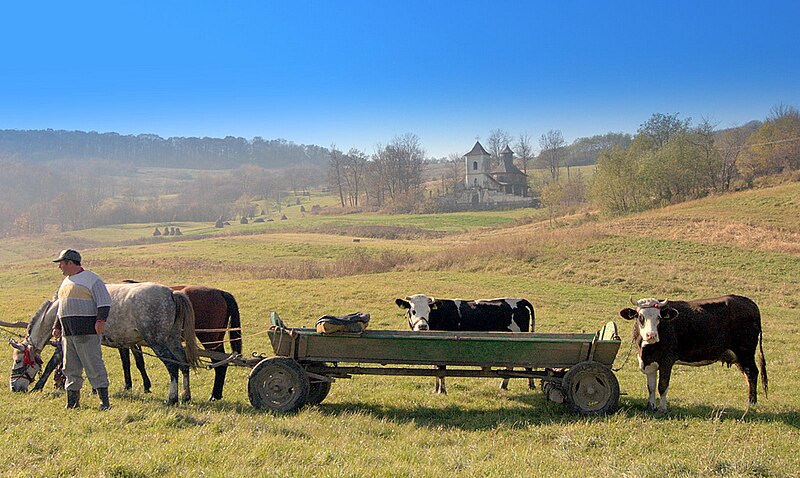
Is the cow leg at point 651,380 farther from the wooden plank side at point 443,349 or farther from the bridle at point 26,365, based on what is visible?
the bridle at point 26,365

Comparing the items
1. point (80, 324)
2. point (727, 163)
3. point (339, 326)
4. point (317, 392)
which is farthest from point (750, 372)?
point (727, 163)

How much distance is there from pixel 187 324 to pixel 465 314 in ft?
15.6

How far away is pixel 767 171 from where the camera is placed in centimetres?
6888

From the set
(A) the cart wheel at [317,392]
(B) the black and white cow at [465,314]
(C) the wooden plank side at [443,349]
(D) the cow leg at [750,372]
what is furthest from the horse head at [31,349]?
(D) the cow leg at [750,372]

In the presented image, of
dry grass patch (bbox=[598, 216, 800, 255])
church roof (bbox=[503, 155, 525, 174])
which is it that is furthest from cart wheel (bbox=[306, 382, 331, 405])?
church roof (bbox=[503, 155, 525, 174])

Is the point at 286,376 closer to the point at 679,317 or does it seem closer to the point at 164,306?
the point at 164,306

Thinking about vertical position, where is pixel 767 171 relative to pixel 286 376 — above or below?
above

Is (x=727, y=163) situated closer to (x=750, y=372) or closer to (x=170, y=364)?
(x=750, y=372)

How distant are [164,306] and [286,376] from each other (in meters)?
2.33

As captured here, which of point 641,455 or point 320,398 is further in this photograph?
point 320,398

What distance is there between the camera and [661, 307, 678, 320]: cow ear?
8.22 metres

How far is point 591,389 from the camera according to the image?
7.76 m

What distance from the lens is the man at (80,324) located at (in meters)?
7.75

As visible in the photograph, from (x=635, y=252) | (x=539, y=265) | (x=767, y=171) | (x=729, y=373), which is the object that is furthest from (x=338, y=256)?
(x=767, y=171)
